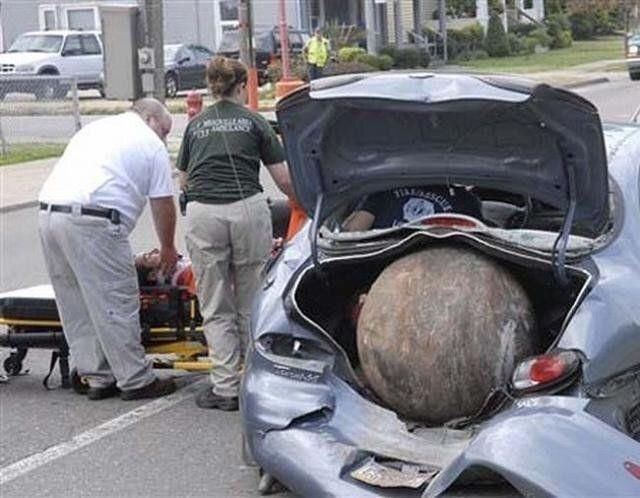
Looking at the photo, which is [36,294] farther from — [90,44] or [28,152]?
[90,44]

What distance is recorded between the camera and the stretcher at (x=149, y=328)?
7348mm

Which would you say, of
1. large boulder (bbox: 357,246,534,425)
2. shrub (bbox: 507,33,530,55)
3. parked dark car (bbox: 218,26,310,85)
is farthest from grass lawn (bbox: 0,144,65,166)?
shrub (bbox: 507,33,530,55)

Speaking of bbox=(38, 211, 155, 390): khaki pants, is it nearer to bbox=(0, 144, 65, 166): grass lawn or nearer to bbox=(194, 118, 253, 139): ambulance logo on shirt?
bbox=(194, 118, 253, 139): ambulance logo on shirt

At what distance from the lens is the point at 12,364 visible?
26.2ft

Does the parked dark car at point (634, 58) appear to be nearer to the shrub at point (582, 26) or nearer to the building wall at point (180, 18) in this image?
the building wall at point (180, 18)

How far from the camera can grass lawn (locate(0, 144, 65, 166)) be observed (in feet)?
72.0

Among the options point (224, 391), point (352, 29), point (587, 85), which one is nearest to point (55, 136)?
point (587, 85)

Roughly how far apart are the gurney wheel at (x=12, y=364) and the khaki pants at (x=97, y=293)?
2.63 ft

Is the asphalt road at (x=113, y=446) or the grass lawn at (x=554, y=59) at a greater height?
the grass lawn at (x=554, y=59)

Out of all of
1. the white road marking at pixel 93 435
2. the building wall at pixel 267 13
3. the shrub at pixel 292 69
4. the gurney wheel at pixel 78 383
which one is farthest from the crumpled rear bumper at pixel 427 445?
the building wall at pixel 267 13

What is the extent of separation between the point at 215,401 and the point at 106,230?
3.51 ft

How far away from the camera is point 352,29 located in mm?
46344

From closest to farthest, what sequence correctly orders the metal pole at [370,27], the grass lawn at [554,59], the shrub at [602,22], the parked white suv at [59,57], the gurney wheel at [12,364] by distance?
the gurney wheel at [12,364] < the parked white suv at [59,57] < the grass lawn at [554,59] < the metal pole at [370,27] < the shrub at [602,22]

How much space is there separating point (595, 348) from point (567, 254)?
495mm
